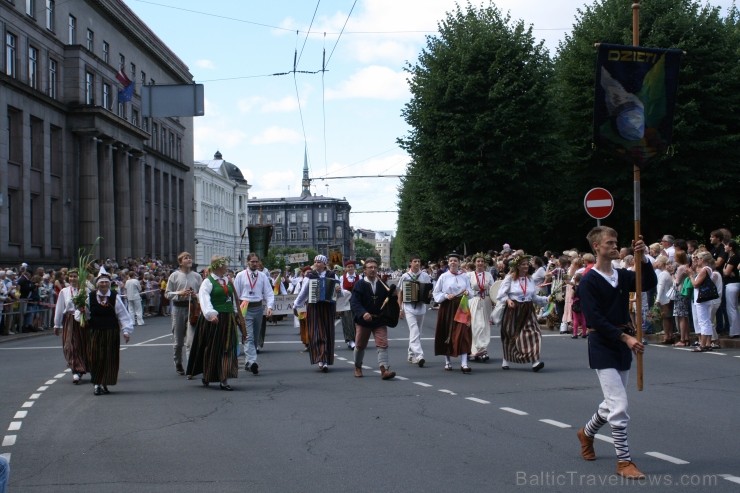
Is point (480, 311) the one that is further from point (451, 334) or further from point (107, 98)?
point (107, 98)

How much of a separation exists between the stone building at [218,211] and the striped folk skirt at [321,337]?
78356 mm

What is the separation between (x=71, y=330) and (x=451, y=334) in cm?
598

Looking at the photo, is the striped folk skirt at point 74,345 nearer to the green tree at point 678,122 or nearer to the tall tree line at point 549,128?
the tall tree line at point 549,128

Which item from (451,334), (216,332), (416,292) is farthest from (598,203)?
(216,332)

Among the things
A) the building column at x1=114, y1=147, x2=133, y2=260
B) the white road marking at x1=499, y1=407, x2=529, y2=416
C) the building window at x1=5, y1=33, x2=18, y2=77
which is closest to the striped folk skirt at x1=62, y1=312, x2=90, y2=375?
the white road marking at x1=499, y1=407, x2=529, y2=416

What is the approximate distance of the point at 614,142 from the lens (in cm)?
871

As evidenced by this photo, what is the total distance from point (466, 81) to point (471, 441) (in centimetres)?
2752

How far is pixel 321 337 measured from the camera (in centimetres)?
1560

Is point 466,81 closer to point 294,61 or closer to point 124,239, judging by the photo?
point 294,61

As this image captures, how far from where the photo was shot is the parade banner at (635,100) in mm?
8594

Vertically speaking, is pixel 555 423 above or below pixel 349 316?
below

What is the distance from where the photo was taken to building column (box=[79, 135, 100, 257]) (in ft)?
159

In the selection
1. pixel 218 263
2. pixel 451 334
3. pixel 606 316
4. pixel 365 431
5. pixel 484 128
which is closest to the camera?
pixel 606 316

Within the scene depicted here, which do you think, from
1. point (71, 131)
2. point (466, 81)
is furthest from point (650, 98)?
point (71, 131)
